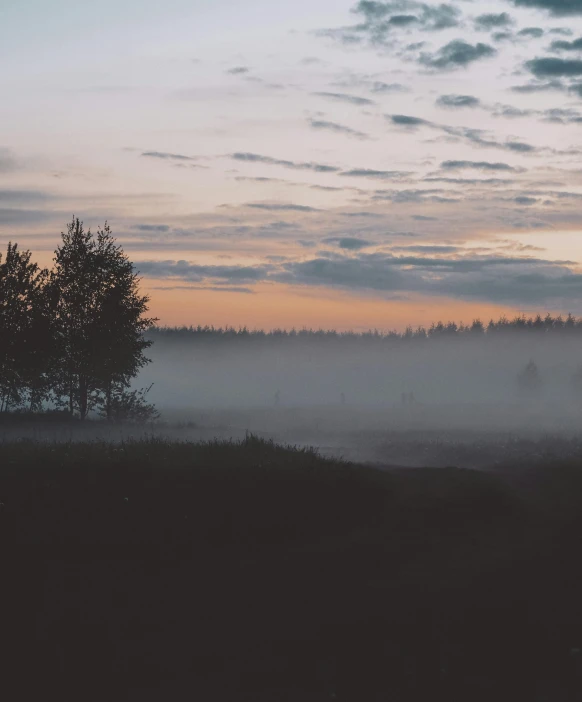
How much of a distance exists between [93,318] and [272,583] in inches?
1097

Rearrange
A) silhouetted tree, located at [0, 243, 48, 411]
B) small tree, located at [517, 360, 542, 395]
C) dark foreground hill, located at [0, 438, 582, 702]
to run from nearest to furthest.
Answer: dark foreground hill, located at [0, 438, 582, 702]
silhouetted tree, located at [0, 243, 48, 411]
small tree, located at [517, 360, 542, 395]

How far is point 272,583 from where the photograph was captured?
39.8ft

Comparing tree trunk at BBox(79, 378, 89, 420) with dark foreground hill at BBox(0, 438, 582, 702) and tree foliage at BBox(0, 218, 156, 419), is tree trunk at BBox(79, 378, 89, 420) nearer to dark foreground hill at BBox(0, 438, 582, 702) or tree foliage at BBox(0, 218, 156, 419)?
tree foliage at BBox(0, 218, 156, 419)

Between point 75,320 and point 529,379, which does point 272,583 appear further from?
point 529,379

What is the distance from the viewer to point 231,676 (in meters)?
9.23

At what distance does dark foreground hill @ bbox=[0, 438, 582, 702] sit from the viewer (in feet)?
30.5

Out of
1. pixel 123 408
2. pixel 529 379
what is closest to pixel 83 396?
pixel 123 408

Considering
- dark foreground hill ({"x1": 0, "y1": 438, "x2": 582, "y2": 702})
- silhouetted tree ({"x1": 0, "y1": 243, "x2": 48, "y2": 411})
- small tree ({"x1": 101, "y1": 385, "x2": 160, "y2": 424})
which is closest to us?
dark foreground hill ({"x1": 0, "y1": 438, "x2": 582, "y2": 702})

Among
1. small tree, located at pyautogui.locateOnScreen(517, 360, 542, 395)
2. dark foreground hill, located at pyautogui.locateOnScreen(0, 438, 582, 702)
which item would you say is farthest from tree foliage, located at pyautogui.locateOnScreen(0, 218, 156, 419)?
small tree, located at pyautogui.locateOnScreen(517, 360, 542, 395)

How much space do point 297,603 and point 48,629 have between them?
384cm

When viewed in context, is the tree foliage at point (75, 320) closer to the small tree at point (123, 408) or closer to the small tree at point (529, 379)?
the small tree at point (123, 408)

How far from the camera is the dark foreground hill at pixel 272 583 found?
9297 millimetres

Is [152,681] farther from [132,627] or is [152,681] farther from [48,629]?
[48,629]

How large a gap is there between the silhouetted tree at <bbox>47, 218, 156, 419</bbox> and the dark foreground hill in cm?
1852
